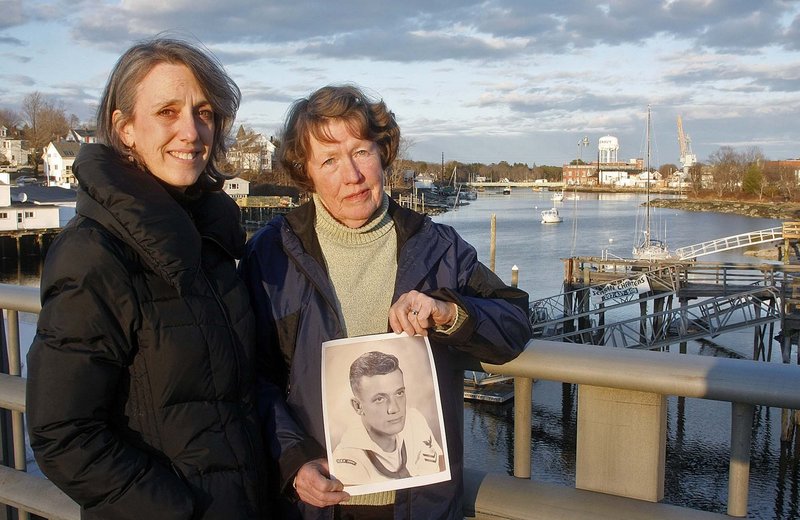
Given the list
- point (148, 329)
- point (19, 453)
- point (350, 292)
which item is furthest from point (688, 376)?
point (19, 453)

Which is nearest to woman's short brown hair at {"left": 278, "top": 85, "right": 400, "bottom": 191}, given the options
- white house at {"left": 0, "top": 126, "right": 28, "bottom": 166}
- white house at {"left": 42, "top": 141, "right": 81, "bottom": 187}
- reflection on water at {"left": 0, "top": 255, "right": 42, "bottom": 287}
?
reflection on water at {"left": 0, "top": 255, "right": 42, "bottom": 287}

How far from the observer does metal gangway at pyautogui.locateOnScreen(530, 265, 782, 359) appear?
23.0 metres

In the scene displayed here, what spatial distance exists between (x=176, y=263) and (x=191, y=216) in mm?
351

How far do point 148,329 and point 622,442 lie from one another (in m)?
1.52

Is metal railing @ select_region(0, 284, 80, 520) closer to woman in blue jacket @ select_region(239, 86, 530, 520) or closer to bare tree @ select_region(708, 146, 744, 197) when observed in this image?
woman in blue jacket @ select_region(239, 86, 530, 520)

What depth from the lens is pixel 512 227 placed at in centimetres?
7881

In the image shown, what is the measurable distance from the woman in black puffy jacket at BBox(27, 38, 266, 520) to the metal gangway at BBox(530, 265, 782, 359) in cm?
2028

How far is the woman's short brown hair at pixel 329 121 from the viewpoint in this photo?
2486mm

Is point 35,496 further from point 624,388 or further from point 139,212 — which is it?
point 624,388

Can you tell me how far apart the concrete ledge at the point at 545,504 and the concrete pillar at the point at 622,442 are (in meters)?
0.05

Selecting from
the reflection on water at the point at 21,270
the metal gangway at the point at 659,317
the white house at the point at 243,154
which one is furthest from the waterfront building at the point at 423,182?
the white house at the point at 243,154

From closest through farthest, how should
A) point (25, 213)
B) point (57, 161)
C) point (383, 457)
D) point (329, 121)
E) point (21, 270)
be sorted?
point (383, 457) < point (329, 121) < point (21, 270) < point (25, 213) < point (57, 161)

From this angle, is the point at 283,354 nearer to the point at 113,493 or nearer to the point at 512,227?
the point at 113,493

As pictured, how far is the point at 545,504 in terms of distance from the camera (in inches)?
94.6
